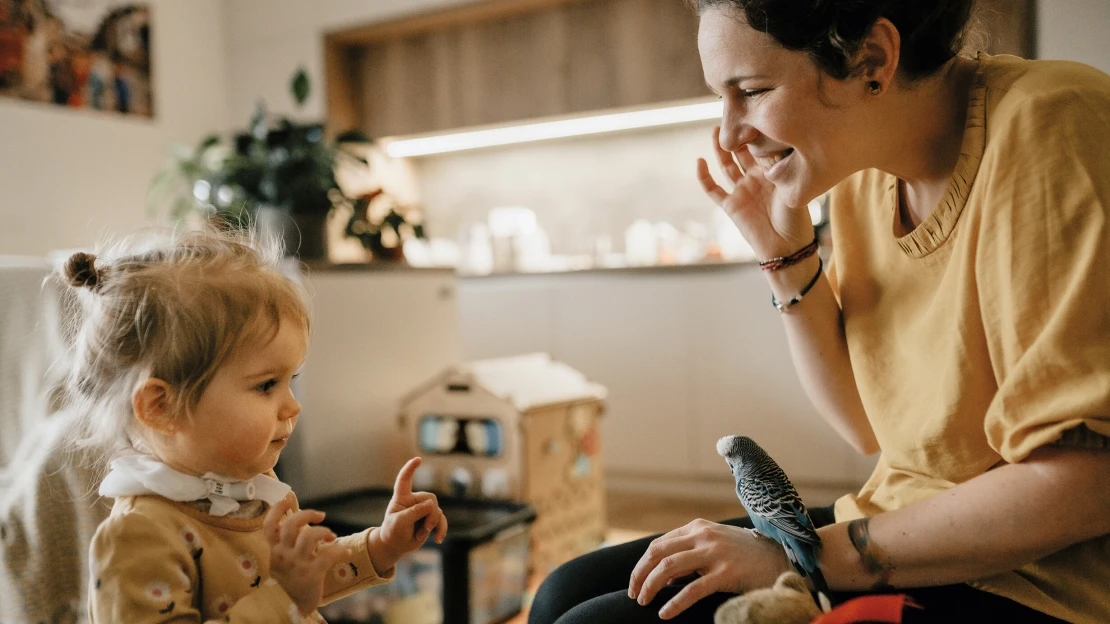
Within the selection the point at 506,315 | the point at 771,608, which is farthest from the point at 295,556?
the point at 506,315

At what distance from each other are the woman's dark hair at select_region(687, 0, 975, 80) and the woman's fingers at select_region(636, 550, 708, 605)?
44 cm

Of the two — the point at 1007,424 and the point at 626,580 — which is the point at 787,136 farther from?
the point at 626,580

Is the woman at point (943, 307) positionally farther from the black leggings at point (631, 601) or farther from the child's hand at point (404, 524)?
the child's hand at point (404, 524)

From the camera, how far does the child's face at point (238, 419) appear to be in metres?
0.77

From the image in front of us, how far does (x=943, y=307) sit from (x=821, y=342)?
8.2 inches

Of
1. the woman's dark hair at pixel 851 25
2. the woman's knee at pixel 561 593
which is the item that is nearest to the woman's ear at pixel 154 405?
the woman's knee at pixel 561 593

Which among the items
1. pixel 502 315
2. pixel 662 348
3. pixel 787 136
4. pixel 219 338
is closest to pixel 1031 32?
pixel 662 348

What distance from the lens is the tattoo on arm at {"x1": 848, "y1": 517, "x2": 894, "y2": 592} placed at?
2.18 ft

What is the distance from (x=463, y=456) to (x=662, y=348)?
1311 millimetres

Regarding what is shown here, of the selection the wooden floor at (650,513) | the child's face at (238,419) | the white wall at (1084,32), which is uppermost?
the white wall at (1084,32)

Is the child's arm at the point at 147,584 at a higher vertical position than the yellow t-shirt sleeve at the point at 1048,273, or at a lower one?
lower

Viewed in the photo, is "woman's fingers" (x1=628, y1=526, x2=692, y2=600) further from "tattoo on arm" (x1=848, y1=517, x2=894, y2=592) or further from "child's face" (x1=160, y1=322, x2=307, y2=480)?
"child's face" (x1=160, y1=322, x2=307, y2=480)

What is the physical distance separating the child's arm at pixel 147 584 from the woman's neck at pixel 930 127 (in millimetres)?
684

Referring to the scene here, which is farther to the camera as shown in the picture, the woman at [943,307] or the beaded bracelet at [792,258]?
the beaded bracelet at [792,258]
